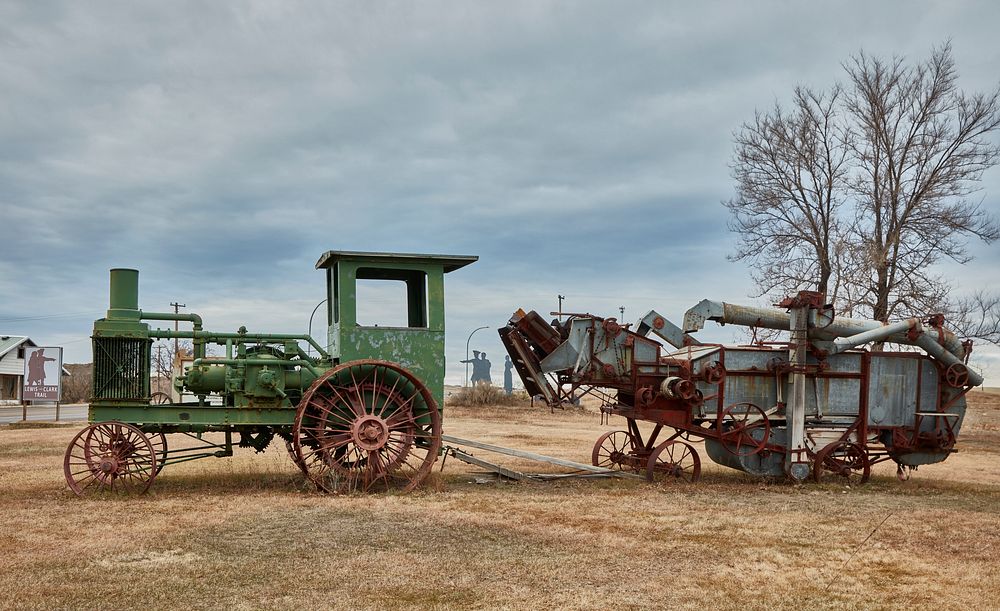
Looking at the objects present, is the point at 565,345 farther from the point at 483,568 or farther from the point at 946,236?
the point at 946,236

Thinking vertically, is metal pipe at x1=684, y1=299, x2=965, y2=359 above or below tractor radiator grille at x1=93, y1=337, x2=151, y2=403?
above

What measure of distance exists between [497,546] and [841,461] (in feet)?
24.7

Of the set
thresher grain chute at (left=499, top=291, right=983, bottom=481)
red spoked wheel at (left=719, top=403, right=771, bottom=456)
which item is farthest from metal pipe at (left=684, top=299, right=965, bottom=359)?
red spoked wheel at (left=719, top=403, right=771, bottom=456)

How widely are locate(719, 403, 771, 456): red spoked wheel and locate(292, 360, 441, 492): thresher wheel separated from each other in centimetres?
437

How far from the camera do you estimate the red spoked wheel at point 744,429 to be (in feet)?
42.8

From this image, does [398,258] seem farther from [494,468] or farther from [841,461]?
[841,461]

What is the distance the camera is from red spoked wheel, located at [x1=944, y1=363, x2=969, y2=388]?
1380 cm

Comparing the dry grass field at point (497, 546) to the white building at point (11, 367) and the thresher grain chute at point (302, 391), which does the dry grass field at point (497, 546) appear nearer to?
the thresher grain chute at point (302, 391)

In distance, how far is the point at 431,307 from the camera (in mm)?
12039

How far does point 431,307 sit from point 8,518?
546 centimetres

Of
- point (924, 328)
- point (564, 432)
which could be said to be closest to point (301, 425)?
point (924, 328)

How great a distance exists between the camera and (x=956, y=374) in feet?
45.3

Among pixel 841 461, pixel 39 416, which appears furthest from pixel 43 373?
pixel 841 461

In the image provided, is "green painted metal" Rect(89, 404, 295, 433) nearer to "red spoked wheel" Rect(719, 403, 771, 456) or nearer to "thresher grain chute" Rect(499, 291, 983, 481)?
"thresher grain chute" Rect(499, 291, 983, 481)
